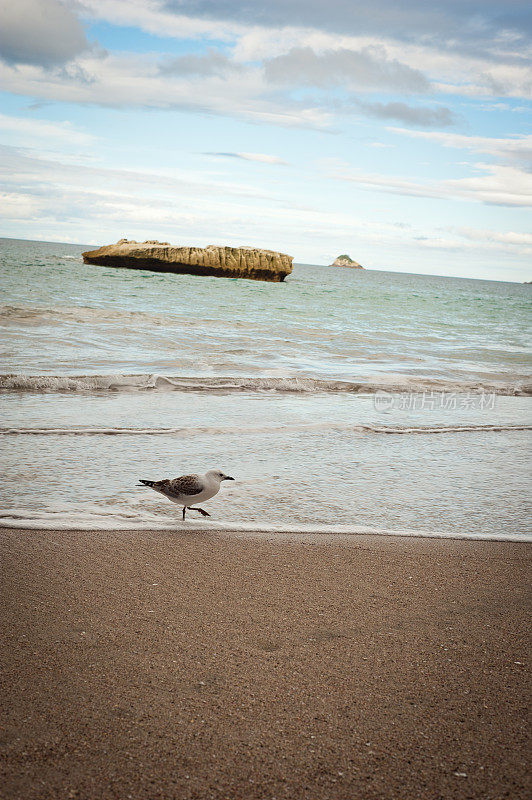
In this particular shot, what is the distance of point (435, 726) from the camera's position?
2.17 meters

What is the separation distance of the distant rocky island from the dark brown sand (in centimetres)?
5975

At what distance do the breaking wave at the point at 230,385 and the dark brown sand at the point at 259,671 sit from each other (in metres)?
5.20

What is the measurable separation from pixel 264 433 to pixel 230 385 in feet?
9.79

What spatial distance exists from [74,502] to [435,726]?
2868 mm

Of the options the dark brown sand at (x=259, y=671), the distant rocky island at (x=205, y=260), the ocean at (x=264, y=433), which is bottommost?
the dark brown sand at (x=259, y=671)

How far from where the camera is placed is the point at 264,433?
255 inches

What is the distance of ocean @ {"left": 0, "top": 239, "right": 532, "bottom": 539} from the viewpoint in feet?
14.0

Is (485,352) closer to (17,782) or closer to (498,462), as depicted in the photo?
(498,462)

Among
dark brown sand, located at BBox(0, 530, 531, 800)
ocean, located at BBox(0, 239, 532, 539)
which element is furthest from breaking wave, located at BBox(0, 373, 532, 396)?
dark brown sand, located at BBox(0, 530, 531, 800)

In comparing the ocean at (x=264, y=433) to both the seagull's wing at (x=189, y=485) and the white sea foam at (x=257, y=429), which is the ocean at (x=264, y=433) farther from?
the seagull's wing at (x=189, y=485)

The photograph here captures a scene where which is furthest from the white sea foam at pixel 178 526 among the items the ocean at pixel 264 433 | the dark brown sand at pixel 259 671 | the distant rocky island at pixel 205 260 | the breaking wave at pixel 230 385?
the distant rocky island at pixel 205 260

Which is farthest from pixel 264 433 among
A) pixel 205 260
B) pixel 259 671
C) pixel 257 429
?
pixel 205 260

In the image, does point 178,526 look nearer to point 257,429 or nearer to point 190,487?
point 190,487

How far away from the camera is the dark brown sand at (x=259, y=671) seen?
1921 millimetres
